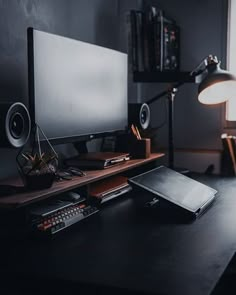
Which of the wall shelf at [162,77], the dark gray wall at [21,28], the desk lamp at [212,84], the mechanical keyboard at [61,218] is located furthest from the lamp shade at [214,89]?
the mechanical keyboard at [61,218]

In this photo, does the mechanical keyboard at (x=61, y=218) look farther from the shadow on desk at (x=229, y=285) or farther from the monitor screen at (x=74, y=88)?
the shadow on desk at (x=229, y=285)

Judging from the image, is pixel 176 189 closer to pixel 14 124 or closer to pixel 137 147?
pixel 137 147

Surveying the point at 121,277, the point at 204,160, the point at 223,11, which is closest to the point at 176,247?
the point at 121,277

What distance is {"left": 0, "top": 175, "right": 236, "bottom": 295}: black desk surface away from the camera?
39.4 inches

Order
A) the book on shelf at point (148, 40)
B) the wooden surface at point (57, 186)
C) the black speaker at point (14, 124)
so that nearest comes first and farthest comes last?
the wooden surface at point (57, 186) < the black speaker at point (14, 124) < the book on shelf at point (148, 40)

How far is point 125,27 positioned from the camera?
253 centimetres

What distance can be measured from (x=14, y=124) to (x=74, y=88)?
41 cm

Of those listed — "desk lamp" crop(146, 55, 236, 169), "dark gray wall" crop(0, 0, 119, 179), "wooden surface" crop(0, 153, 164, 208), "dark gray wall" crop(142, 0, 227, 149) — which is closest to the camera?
"wooden surface" crop(0, 153, 164, 208)

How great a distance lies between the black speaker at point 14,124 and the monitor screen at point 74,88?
0.09 metres

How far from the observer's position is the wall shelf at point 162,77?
2.34 meters

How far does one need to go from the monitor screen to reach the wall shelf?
22 cm

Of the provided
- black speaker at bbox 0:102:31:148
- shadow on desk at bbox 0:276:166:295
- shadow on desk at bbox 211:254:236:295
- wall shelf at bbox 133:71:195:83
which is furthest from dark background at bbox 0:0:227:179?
shadow on desk at bbox 0:276:166:295

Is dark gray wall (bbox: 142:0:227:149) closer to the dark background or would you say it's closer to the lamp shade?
the dark background

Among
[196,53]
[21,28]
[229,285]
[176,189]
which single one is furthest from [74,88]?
[196,53]
